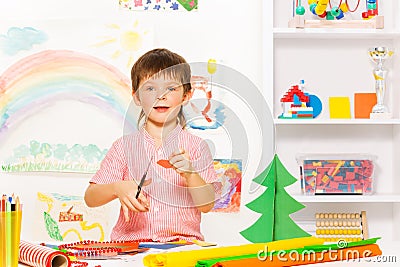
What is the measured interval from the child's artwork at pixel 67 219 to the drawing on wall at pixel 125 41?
2.12ft

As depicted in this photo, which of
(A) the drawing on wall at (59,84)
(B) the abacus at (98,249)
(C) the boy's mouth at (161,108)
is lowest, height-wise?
(B) the abacus at (98,249)

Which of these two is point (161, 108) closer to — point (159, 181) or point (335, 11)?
point (159, 181)

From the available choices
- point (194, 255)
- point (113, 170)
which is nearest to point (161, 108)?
point (113, 170)

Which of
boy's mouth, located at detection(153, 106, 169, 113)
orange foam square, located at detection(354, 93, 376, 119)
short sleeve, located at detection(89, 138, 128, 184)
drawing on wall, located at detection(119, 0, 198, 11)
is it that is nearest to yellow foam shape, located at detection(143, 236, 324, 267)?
short sleeve, located at detection(89, 138, 128, 184)

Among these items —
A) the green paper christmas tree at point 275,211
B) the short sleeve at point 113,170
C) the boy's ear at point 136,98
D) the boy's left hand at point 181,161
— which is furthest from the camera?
the boy's ear at point 136,98

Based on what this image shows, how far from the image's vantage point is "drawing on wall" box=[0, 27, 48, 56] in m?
2.77

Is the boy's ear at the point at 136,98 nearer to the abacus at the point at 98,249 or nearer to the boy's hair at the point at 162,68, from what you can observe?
the boy's hair at the point at 162,68

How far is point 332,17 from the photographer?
2.71m

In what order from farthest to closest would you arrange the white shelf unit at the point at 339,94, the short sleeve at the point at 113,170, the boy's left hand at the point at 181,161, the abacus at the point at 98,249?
the white shelf unit at the point at 339,94, the short sleeve at the point at 113,170, the boy's left hand at the point at 181,161, the abacus at the point at 98,249

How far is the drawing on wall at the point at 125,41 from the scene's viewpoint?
109 inches

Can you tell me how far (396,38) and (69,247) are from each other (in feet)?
6.13

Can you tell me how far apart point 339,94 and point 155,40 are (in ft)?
2.79

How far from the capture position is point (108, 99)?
2787 millimetres

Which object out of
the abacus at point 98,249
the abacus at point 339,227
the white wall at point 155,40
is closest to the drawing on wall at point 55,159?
the white wall at point 155,40
